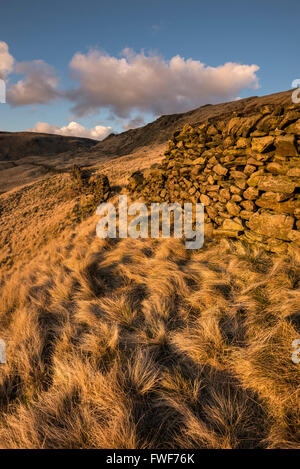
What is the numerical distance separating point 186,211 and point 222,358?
4.03 meters

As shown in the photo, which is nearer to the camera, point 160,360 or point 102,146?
point 160,360

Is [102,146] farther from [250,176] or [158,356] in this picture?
[158,356]

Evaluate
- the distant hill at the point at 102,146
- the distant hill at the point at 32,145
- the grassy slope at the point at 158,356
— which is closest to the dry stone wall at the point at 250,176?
the grassy slope at the point at 158,356

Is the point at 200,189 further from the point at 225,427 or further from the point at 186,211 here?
the point at 225,427

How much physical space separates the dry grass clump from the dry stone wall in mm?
617

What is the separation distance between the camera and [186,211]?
18.2 ft

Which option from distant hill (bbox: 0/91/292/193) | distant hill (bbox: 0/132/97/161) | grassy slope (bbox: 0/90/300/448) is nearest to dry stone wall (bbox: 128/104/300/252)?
grassy slope (bbox: 0/90/300/448)

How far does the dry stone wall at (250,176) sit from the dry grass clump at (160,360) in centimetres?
62

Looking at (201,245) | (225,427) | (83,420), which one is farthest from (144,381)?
(201,245)

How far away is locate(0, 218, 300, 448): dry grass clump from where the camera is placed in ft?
4.79

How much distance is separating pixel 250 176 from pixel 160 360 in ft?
12.2

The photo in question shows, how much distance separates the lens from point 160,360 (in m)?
2.09

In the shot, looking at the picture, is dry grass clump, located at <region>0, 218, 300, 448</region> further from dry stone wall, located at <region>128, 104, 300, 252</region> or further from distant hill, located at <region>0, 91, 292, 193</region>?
distant hill, located at <region>0, 91, 292, 193</region>

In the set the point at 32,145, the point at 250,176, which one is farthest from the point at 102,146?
the point at 250,176
